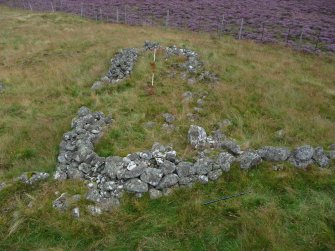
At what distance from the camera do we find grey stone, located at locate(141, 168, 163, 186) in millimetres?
8016

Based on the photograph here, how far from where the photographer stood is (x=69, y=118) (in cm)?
1270

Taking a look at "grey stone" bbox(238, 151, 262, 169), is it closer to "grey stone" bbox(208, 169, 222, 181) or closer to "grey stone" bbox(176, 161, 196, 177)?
"grey stone" bbox(208, 169, 222, 181)

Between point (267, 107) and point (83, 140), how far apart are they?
778cm

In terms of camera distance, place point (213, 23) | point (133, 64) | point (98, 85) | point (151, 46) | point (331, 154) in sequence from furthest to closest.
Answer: point (213, 23), point (151, 46), point (133, 64), point (98, 85), point (331, 154)

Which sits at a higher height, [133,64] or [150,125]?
[133,64]

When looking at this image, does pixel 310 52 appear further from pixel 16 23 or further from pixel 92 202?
pixel 16 23

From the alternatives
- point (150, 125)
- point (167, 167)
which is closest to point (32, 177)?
point (167, 167)

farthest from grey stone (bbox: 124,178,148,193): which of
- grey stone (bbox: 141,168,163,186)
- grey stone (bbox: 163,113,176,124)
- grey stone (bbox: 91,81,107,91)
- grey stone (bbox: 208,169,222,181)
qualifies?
grey stone (bbox: 91,81,107,91)

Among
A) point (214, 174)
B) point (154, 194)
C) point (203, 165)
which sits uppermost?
point (203, 165)

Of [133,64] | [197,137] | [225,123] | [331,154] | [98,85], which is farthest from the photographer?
[133,64]

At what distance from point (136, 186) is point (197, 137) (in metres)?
3.04

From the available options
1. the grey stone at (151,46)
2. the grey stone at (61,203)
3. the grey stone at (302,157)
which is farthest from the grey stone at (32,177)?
the grey stone at (151,46)

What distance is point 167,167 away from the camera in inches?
329

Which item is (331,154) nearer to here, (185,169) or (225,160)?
(225,160)
